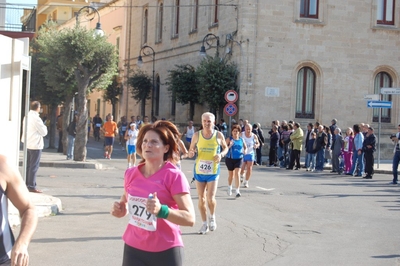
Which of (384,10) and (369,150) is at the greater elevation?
(384,10)

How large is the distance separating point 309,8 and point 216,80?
557cm

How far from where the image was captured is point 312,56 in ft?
108

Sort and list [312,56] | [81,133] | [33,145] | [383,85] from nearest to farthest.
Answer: [33,145], [81,133], [312,56], [383,85]

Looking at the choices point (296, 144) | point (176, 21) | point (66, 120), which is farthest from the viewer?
point (176, 21)

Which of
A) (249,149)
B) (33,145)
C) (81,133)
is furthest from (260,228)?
(81,133)

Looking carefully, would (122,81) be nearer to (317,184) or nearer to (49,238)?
(317,184)

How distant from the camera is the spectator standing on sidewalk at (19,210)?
3986mm

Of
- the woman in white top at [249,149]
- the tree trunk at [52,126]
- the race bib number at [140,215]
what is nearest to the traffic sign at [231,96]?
the tree trunk at [52,126]

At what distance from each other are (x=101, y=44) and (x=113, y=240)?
1677 cm

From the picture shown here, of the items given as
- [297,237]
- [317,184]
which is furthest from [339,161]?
[297,237]

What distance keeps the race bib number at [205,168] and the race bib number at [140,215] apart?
19.6 feet

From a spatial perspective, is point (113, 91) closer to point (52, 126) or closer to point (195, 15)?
point (195, 15)

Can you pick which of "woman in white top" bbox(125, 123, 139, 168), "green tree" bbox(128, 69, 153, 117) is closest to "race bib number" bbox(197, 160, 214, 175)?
"woman in white top" bbox(125, 123, 139, 168)

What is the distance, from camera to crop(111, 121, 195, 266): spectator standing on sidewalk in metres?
4.86
